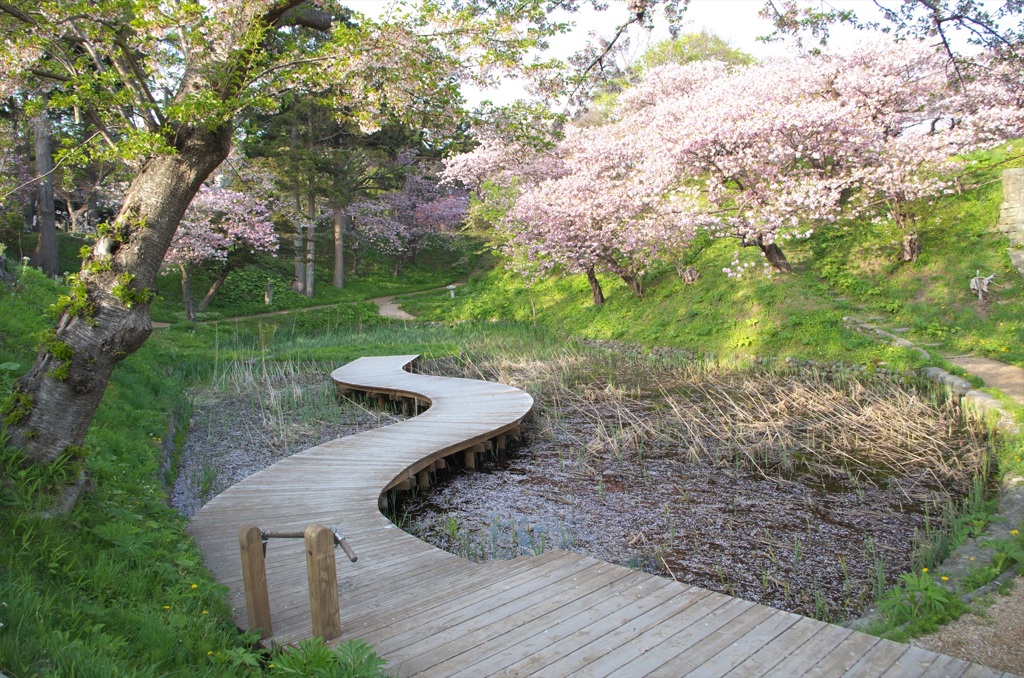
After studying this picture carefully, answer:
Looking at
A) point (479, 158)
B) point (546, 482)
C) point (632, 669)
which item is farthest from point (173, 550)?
point (479, 158)

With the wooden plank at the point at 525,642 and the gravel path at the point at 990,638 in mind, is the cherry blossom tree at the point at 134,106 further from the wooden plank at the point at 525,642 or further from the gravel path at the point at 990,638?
the gravel path at the point at 990,638

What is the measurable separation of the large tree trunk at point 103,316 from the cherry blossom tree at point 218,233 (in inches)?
606

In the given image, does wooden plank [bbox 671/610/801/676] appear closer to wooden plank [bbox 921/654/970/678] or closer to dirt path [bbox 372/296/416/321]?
wooden plank [bbox 921/654/970/678]

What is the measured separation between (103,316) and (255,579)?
1974 mm

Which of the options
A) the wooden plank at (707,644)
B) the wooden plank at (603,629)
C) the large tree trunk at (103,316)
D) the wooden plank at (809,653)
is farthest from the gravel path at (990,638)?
the large tree trunk at (103,316)

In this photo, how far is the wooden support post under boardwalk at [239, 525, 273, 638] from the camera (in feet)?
10.5

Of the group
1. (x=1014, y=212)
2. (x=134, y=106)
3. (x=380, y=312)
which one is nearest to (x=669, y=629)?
(x=134, y=106)

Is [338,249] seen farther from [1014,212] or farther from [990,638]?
[990,638]

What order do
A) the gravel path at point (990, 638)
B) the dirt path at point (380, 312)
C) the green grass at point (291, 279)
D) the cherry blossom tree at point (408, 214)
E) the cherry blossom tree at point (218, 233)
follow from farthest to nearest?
the cherry blossom tree at point (408, 214) → the green grass at point (291, 279) → the dirt path at point (380, 312) → the cherry blossom tree at point (218, 233) → the gravel path at point (990, 638)

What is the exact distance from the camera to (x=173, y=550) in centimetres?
408

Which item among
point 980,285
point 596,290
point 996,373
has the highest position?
point 596,290

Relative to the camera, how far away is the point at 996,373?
29.8ft

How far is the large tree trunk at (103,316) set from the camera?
391cm

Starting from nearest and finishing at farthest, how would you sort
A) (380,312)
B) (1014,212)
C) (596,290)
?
(1014,212), (596,290), (380,312)
